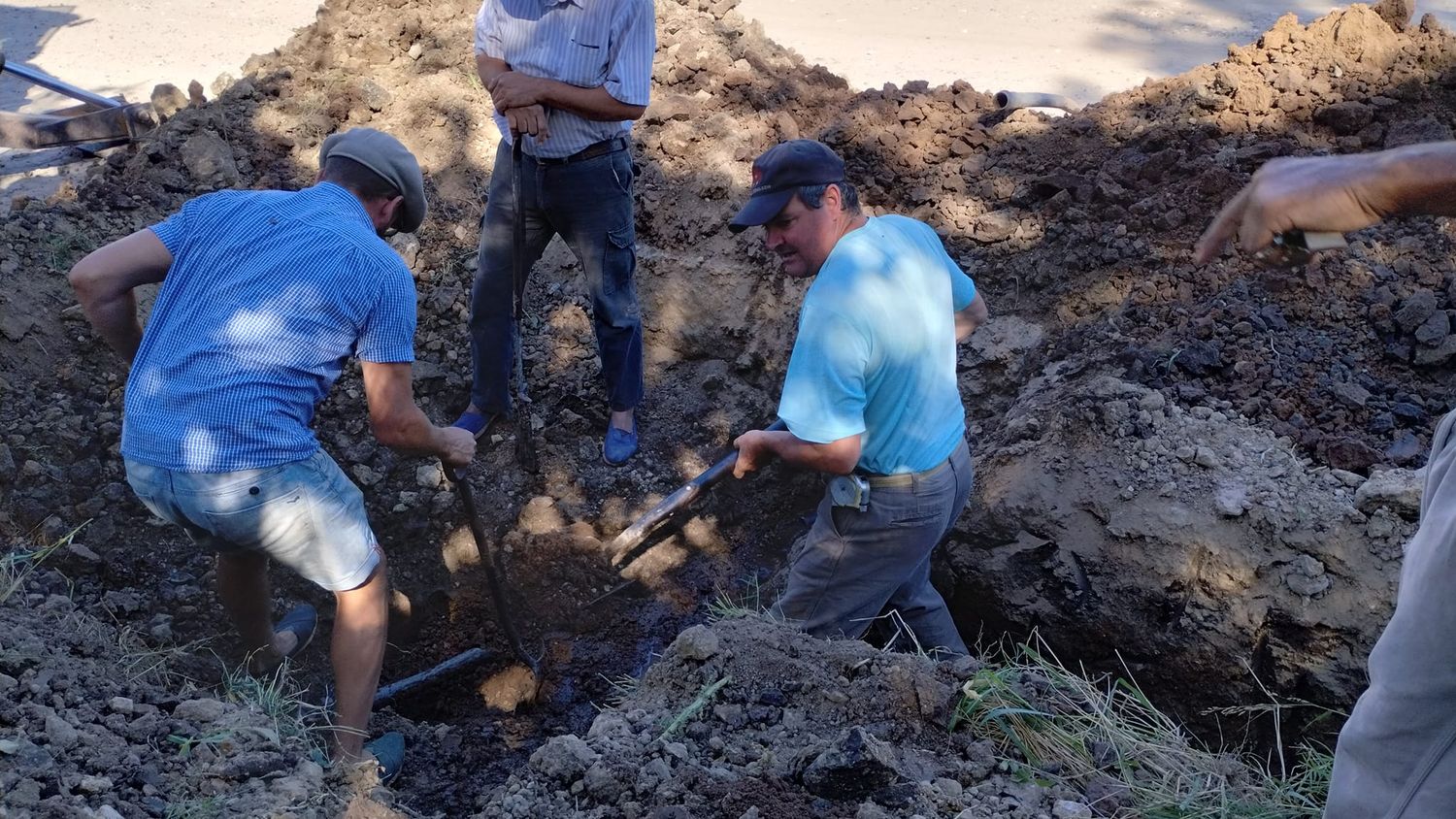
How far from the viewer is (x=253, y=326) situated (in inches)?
118

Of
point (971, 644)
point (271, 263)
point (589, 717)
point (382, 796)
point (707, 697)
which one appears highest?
point (271, 263)

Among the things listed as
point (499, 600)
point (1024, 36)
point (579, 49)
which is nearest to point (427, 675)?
point (499, 600)

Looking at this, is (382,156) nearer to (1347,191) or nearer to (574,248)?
(574,248)

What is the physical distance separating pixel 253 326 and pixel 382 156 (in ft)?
2.16

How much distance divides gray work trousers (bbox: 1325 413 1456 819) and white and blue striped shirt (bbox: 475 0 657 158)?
320 centimetres

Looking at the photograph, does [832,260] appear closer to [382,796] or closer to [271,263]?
[271,263]

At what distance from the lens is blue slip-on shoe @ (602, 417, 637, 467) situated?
504cm

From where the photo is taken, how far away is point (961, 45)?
9.82m

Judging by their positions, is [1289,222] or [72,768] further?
[72,768]

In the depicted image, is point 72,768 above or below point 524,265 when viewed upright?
below

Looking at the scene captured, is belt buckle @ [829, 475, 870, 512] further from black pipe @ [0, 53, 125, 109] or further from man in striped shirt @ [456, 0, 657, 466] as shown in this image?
black pipe @ [0, 53, 125, 109]

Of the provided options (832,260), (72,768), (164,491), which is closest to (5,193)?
(164,491)

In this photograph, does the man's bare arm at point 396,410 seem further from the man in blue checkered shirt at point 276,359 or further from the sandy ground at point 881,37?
the sandy ground at point 881,37

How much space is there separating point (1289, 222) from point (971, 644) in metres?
A: 2.73
